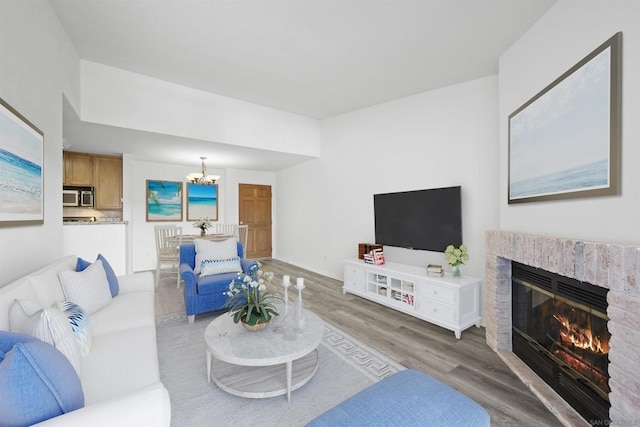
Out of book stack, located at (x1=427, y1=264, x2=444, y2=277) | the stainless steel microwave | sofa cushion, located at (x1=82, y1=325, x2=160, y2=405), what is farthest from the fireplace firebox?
the stainless steel microwave

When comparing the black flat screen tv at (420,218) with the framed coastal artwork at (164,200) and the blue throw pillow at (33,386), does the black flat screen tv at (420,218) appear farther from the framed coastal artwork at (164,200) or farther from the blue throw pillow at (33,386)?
the framed coastal artwork at (164,200)

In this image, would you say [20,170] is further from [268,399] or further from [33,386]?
[268,399]

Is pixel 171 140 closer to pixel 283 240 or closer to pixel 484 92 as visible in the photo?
pixel 283 240

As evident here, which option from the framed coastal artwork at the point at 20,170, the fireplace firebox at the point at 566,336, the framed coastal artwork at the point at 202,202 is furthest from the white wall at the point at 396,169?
the framed coastal artwork at the point at 20,170

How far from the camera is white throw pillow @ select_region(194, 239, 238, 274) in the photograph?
341cm

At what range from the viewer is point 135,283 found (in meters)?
2.77

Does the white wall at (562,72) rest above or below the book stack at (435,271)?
above

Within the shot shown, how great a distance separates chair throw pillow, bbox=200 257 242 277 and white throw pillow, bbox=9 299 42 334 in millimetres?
1910

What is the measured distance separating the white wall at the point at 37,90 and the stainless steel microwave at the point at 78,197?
281 cm

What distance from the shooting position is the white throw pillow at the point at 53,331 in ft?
3.88

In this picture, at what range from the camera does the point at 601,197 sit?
1.55 metres

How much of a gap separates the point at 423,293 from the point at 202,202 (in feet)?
16.5

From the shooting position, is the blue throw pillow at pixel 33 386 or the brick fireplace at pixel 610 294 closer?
the blue throw pillow at pixel 33 386

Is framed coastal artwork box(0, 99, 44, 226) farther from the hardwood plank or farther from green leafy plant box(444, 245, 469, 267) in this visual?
green leafy plant box(444, 245, 469, 267)
